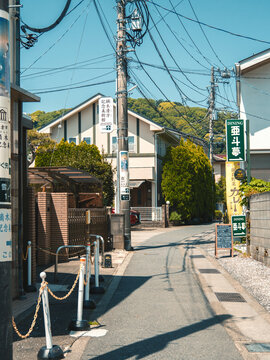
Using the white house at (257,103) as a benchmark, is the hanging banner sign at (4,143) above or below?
below

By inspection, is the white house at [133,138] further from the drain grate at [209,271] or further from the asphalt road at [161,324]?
the asphalt road at [161,324]

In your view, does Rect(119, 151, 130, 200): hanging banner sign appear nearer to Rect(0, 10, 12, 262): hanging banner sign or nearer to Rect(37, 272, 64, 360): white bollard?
Rect(37, 272, 64, 360): white bollard

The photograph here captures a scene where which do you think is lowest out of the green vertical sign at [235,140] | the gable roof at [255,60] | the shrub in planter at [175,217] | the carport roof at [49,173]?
the shrub in planter at [175,217]

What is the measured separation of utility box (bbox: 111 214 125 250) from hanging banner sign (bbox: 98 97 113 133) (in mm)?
5105

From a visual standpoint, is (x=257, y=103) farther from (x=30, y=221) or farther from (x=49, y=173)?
(x=30, y=221)

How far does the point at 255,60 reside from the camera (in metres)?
22.3

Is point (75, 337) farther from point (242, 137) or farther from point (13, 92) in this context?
point (242, 137)

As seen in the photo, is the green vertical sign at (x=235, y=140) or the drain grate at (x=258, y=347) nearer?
the drain grate at (x=258, y=347)

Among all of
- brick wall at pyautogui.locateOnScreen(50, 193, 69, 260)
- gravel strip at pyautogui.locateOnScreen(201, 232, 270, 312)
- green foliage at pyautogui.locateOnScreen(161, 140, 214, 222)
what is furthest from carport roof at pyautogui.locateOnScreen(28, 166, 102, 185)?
green foliage at pyautogui.locateOnScreen(161, 140, 214, 222)

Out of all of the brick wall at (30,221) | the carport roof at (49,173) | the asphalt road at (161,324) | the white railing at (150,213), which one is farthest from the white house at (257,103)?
the brick wall at (30,221)

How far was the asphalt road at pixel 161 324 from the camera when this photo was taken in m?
5.85

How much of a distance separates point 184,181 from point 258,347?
30.6 metres

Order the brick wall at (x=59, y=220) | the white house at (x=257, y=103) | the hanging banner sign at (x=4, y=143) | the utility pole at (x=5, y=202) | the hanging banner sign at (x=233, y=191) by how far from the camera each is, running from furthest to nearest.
→ the white house at (x=257, y=103) < the hanging banner sign at (x=233, y=191) < the brick wall at (x=59, y=220) < the hanging banner sign at (x=4, y=143) < the utility pole at (x=5, y=202)

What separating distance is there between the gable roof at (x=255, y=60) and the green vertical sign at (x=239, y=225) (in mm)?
9219
